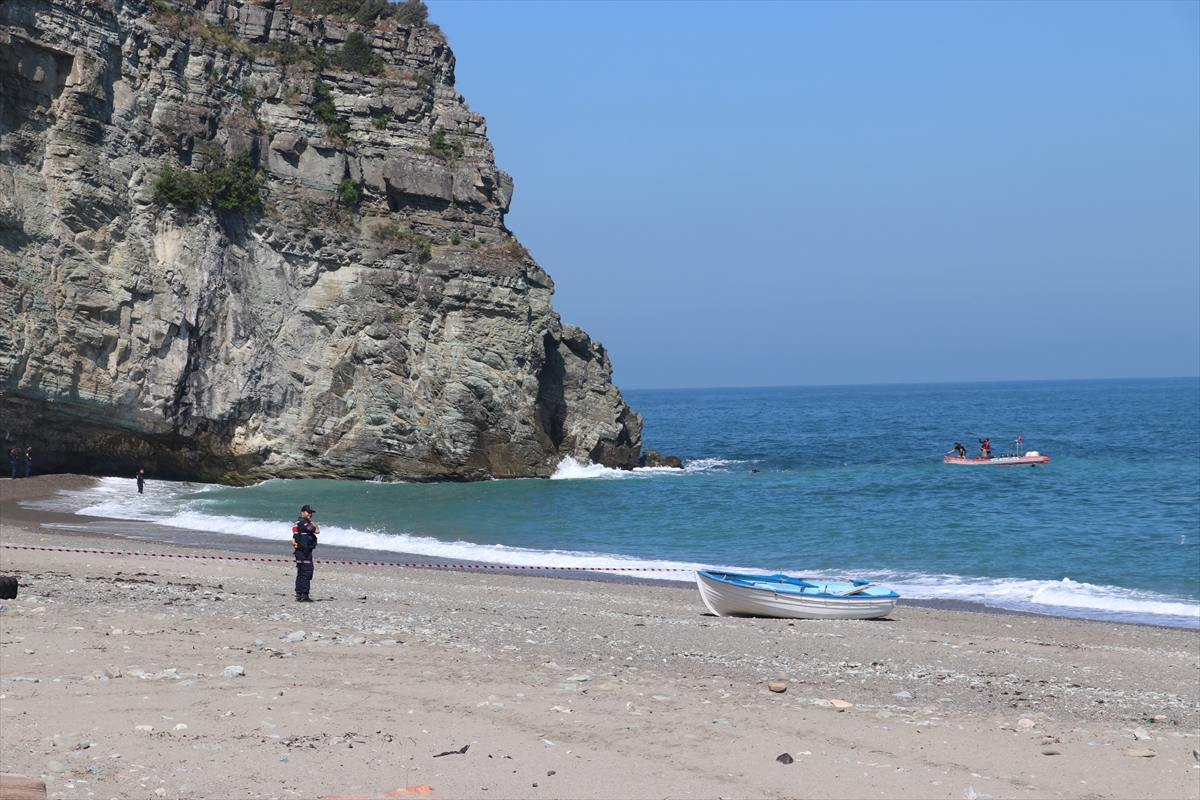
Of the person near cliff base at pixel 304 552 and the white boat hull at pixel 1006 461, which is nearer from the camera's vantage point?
the person near cliff base at pixel 304 552

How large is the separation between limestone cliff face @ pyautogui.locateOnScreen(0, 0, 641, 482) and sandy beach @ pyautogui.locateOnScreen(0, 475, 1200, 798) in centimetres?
2309

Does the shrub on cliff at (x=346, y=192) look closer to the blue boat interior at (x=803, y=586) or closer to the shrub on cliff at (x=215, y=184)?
the shrub on cliff at (x=215, y=184)

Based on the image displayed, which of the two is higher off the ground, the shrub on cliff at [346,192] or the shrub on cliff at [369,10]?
the shrub on cliff at [369,10]

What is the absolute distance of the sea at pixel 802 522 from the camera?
21.2 m

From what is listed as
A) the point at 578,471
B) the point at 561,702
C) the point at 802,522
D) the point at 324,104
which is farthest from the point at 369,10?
the point at 561,702

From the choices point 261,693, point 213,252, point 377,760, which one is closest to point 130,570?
point 261,693

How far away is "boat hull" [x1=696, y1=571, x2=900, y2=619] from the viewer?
15977 millimetres

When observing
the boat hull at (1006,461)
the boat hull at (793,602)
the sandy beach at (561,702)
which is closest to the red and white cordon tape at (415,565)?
the sandy beach at (561,702)

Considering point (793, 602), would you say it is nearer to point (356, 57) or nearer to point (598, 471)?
point (598, 471)

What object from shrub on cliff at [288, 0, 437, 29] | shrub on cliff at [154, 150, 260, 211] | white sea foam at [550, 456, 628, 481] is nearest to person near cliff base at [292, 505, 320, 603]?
shrub on cliff at [154, 150, 260, 211]

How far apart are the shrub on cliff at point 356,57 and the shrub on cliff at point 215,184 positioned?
726 cm

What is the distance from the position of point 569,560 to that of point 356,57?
99.1ft

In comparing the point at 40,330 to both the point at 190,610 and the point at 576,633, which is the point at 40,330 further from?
the point at 576,633

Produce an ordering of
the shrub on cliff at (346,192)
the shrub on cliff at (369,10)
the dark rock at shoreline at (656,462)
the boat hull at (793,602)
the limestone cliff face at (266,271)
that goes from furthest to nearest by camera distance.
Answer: the dark rock at shoreline at (656,462), the shrub on cliff at (369,10), the shrub on cliff at (346,192), the limestone cliff face at (266,271), the boat hull at (793,602)
